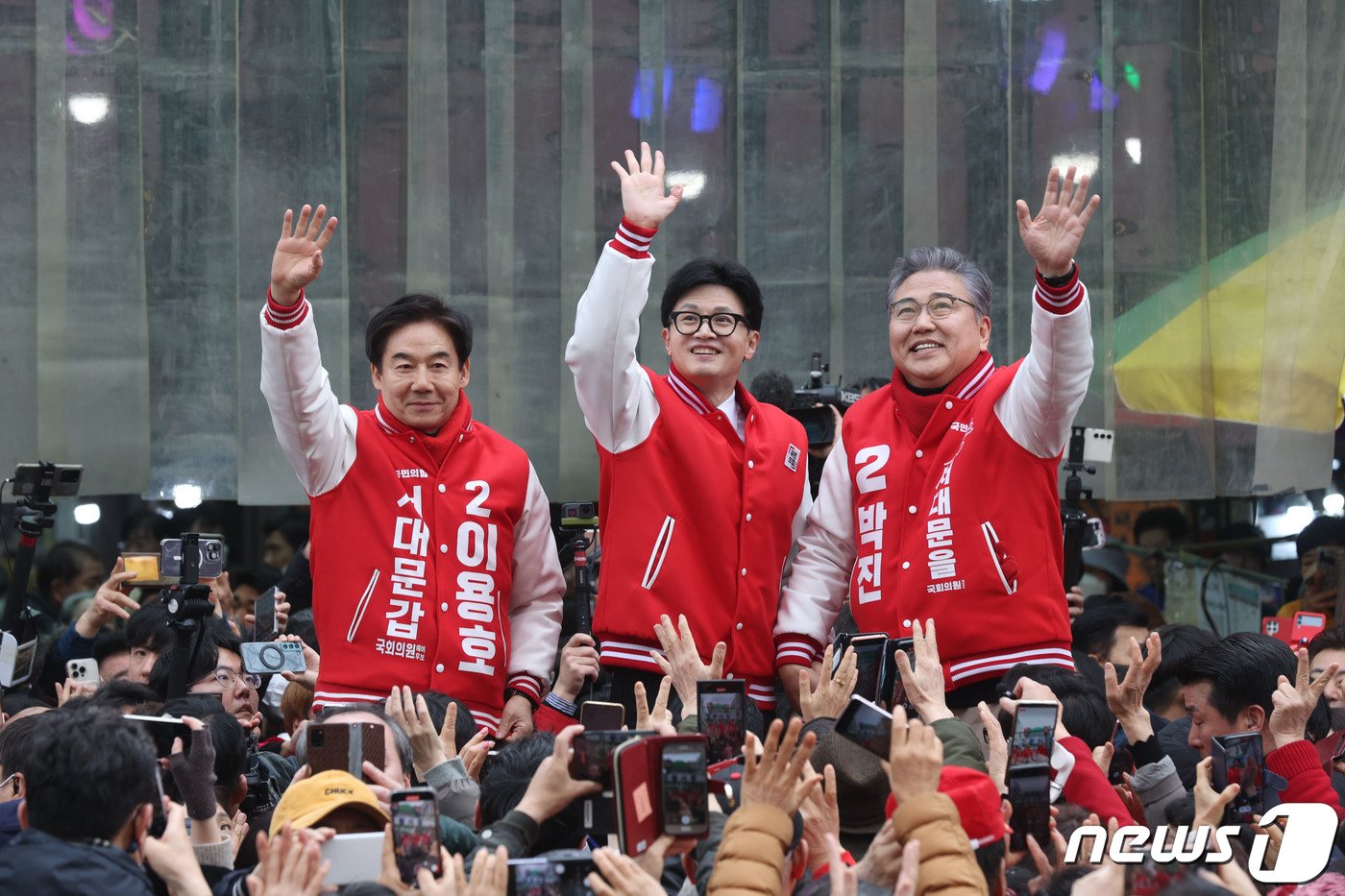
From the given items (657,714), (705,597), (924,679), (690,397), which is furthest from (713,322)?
(924,679)

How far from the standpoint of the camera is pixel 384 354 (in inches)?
203

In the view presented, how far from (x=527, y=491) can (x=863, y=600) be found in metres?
1.04

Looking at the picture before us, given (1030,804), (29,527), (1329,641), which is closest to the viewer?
(1030,804)

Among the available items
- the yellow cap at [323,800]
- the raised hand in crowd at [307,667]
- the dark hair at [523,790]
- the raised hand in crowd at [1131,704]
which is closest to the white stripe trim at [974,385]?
the raised hand in crowd at [1131,704]

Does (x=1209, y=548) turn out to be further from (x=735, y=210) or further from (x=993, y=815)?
(x=993, y=815)

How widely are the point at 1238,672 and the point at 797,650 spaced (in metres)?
1.16

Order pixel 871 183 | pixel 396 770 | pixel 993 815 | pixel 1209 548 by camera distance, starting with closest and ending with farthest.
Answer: pixel 993 815, pixel 396 770, pixel 871 183, pixel 1209 548

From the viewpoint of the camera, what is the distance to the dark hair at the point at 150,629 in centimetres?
604

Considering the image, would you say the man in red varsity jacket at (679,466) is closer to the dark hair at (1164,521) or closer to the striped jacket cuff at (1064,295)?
the striped jacket cuff at (1064,295)

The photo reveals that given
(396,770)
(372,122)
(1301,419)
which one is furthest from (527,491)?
(1301,419)

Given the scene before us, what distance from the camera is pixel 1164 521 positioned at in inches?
340

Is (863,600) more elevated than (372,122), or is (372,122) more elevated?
(372,122)

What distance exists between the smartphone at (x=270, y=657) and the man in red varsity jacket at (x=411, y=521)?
94 mm

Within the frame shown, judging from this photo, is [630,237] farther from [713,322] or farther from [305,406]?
[305,406]
